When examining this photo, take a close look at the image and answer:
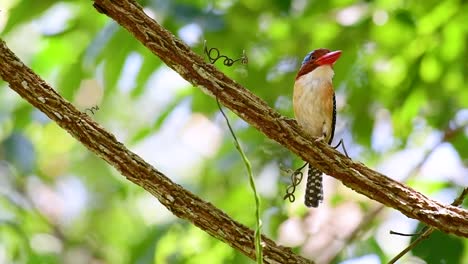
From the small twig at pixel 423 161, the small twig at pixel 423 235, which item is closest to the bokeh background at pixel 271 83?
the small twig at pixel 423 161


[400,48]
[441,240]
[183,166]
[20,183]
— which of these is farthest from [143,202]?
[441,240]

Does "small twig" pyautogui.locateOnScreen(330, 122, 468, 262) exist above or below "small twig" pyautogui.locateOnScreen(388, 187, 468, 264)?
above

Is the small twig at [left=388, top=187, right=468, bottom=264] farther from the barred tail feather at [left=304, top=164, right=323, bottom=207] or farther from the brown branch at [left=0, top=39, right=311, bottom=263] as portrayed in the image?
the barred tail feather at [left=304, top=164, right=323, bottom=207]

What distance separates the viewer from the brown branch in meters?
1.38

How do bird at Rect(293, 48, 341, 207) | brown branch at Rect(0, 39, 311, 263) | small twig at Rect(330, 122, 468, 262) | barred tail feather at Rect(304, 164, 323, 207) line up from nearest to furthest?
brown branch at Rect(0, 39, 311, 263) < bird at Rect(293, 48, 341, 207) < barred tail feather at Rect(304, 164, 323, 207) < small twig at Rect(330, 122, 468, 262)

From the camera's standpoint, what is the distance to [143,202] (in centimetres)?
398

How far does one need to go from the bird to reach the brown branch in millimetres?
610

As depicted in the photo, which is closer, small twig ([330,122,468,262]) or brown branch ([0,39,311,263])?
brown branch ([0,39,311,263])

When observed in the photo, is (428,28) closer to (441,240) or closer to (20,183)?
(441,240)

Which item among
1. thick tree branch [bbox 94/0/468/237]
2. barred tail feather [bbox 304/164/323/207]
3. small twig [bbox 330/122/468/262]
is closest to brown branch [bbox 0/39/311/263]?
thick tree branch [bbox 94/0/468/237]

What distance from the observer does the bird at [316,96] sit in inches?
79.7

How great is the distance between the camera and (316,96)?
2166 mm

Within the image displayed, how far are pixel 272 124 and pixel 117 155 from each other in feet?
0.83

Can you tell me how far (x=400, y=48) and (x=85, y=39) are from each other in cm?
87
